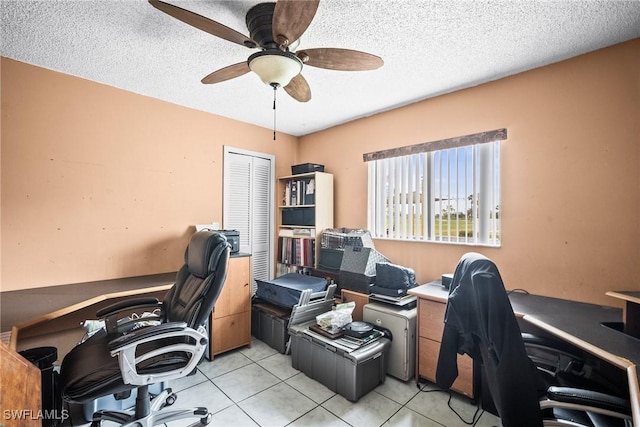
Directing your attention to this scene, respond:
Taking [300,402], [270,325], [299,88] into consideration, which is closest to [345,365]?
[300,402]

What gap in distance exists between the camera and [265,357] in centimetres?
272

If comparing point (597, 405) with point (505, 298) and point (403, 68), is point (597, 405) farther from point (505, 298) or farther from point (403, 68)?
point (403, 68)

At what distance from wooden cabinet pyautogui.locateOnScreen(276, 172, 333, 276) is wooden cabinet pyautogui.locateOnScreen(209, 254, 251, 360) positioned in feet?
2.63

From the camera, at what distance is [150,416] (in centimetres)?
164

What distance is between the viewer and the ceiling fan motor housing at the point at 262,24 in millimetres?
1506

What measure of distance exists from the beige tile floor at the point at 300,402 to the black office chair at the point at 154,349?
0.19m

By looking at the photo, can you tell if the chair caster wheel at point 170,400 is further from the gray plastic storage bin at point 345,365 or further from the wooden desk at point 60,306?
the gray plastic storage bin at point 345,365

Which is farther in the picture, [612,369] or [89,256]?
[89,256]

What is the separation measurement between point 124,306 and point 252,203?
196 centimetres

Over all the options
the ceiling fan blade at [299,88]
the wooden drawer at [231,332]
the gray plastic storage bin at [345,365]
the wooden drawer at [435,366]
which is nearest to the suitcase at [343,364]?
the gray plastic storage bin at [345,365]

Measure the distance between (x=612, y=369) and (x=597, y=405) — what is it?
0.88m

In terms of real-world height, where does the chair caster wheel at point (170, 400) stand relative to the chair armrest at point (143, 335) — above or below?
below

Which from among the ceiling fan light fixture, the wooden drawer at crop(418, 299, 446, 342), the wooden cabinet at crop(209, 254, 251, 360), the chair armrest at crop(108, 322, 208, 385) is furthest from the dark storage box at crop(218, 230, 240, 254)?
the wooden drawer at crop(418, 299, 446, 342)

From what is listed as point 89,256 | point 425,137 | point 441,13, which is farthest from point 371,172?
point 89,256
